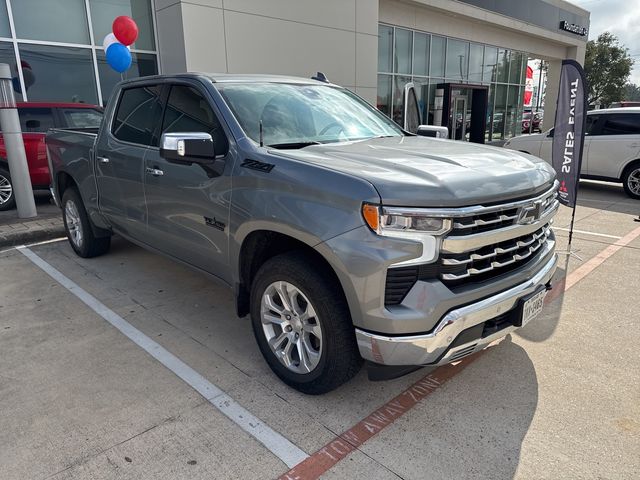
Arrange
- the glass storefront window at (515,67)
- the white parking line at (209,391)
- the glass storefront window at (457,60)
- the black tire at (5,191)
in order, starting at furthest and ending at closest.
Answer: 1. the glass storefront window at (515,67)
2. the glass storefront window at (457,60)
3. the black tire at (5,191)
4. the white parking line at (209,391)

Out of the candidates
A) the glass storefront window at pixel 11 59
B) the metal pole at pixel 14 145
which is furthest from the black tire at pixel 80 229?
the glass storefront window at pixel 11 59

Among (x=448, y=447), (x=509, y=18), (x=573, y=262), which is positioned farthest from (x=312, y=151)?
(x=509, y=18)

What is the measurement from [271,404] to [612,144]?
982cm

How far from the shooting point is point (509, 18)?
19.1 m

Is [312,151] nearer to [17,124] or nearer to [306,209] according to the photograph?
[306,209]

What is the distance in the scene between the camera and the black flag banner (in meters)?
5.59

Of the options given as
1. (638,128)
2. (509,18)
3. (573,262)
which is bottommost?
(573,262)

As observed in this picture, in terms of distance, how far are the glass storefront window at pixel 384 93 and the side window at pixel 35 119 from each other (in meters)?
10.0

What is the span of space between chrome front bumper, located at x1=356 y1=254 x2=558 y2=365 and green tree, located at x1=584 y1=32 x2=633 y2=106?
48.5 meters

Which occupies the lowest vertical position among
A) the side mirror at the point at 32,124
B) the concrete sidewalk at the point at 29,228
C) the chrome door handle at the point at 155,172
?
the concrete sidewalk at the point at 29,228

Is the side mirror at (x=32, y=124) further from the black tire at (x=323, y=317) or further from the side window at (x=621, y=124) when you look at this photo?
the side window at (x=621, y=124)

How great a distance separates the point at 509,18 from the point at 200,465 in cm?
2097

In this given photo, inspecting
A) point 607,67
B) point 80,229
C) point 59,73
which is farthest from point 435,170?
point 607,67

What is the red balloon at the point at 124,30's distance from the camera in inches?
351
